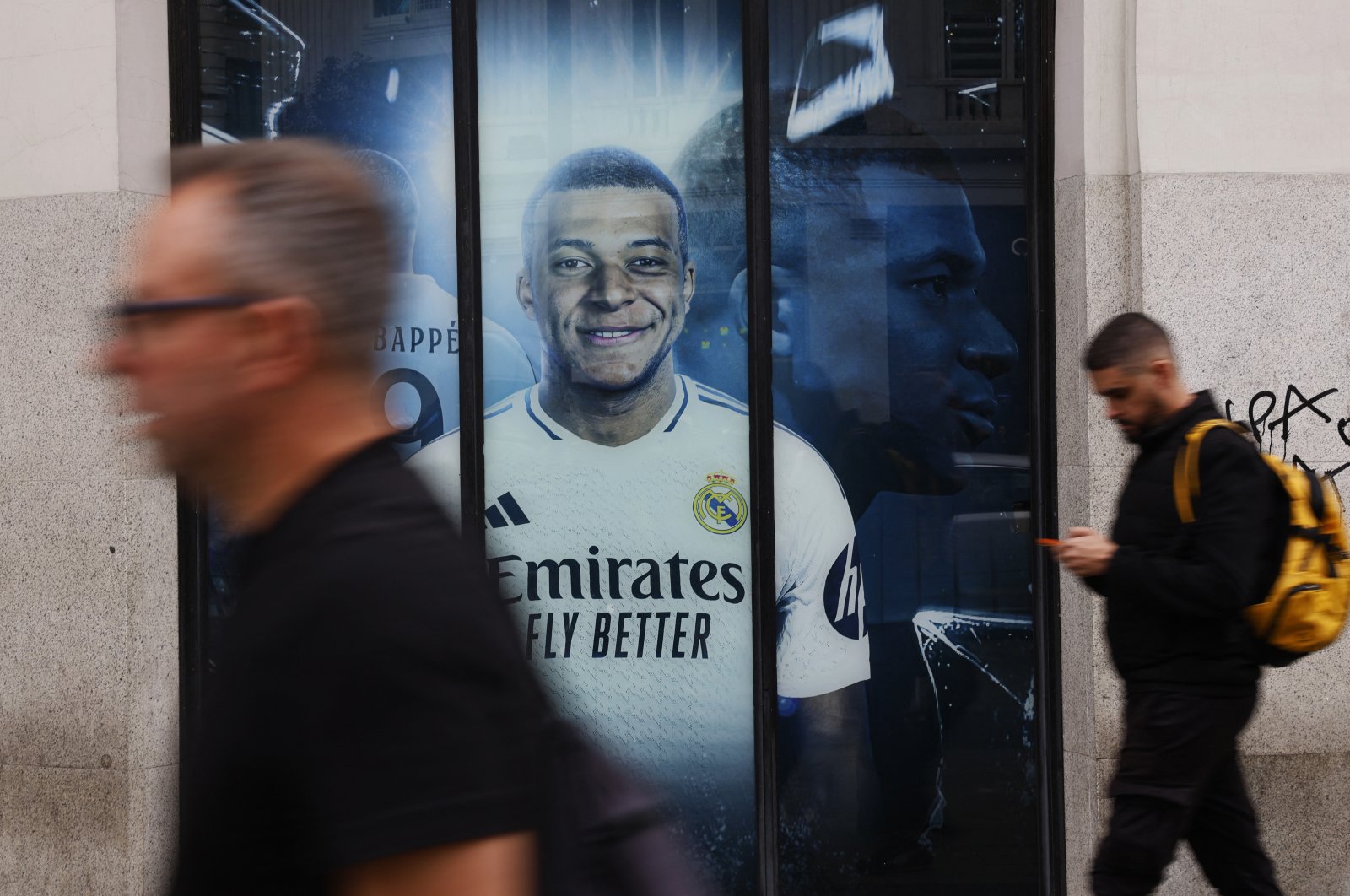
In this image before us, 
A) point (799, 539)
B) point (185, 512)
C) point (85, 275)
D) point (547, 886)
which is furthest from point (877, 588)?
point (547, 886)

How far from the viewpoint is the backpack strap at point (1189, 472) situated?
11.4 feet

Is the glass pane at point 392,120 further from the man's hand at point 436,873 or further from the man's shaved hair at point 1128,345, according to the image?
the man's hand at point 436,873

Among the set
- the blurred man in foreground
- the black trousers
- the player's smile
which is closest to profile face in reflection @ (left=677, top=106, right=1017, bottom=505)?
the player's smile

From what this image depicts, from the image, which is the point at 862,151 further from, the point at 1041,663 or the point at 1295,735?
the point at 1295,735

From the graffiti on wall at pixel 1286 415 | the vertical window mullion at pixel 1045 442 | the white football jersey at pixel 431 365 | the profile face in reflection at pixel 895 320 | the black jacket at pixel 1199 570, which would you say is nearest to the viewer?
the black jacket at pixel 1199 570

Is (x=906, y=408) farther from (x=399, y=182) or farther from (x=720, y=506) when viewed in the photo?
(x=399, y=182)

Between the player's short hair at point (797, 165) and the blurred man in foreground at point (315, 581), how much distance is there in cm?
427

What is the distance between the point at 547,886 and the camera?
128 cm

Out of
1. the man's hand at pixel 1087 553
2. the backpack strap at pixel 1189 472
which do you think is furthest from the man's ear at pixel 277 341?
the backpack strap at pixel 1189 472

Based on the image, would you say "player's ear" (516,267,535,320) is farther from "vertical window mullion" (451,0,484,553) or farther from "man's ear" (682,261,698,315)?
"man's ear" (682,261,698,315)

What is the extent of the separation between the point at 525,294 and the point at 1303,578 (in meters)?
3.37

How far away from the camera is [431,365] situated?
571 centimetres

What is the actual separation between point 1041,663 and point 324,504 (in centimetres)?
467

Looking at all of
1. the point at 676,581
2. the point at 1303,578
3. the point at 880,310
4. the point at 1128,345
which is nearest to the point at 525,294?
the point at 676,581
